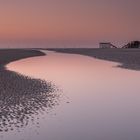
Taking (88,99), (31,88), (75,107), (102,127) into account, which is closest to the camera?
(102,127)

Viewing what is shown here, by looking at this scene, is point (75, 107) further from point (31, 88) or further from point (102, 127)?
point (31, 88)

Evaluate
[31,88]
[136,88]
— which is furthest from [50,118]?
[136,88]

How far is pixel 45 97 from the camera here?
2259 cm

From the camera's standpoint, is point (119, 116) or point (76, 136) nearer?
point (76, 136)

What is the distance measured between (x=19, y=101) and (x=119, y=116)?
611cm

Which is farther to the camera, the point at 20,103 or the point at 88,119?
the point at 20,103

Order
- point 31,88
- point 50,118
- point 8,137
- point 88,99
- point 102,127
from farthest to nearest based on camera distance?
point 31,88 < point 88,99 < point 50,118 < point 102,127 < point 8,137

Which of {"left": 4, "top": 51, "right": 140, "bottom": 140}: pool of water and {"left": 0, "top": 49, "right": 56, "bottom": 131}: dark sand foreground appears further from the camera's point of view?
{"left": 0, "top": 49, "right": 56, "bottom": 131}: dark sand foreground

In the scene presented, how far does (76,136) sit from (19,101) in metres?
7.72

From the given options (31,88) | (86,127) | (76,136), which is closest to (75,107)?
(86,127)

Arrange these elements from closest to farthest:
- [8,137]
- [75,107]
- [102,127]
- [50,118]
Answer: [8,137]
[102,127]
[50,118]
[75,107]

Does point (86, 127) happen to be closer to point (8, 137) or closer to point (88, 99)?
point (8, 137)

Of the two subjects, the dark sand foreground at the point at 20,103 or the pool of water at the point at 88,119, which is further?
the dark sand foreground at the point at 20,103

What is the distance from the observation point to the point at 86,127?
14.9m
